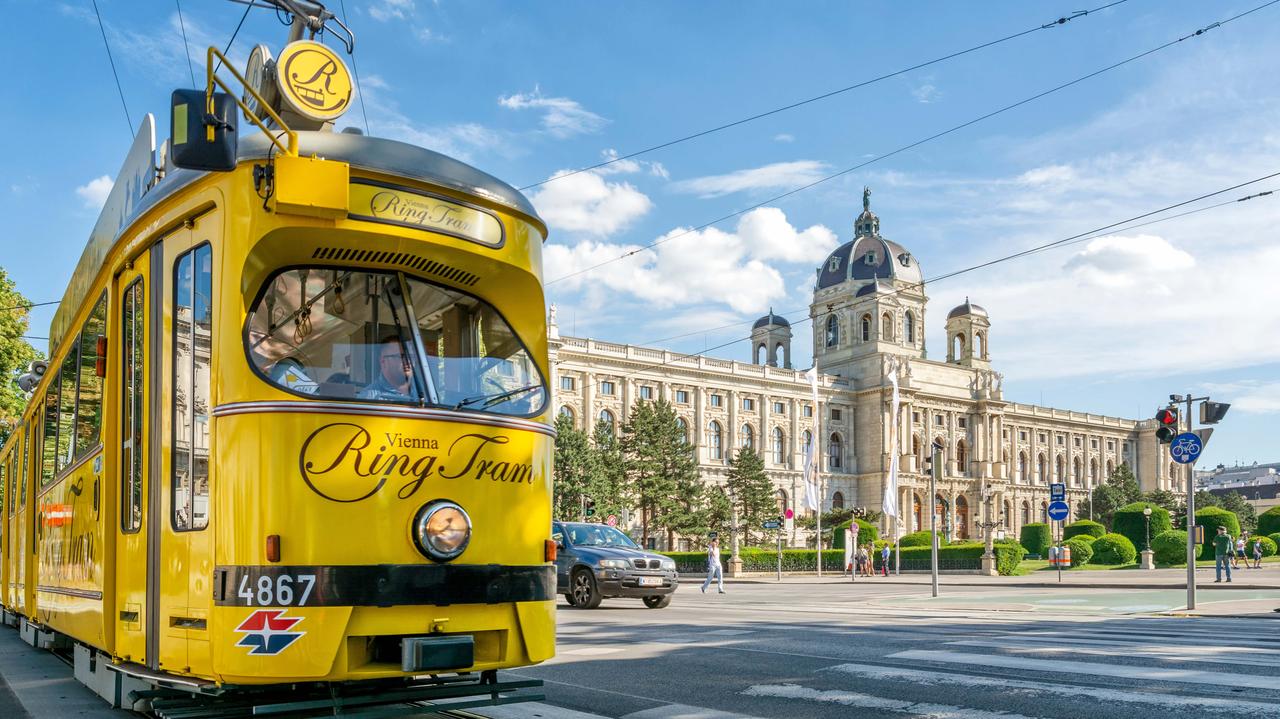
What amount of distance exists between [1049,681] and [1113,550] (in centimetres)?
4309

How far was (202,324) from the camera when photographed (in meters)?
5.24

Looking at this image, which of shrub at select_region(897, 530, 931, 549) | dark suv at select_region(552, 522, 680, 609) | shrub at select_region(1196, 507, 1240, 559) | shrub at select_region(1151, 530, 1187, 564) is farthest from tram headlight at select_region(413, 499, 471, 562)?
shrub at select_region(897, 530, 931, 549)

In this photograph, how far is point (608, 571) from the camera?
648 inches

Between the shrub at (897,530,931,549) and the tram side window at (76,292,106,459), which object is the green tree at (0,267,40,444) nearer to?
the tram side window at (76,292,106,459)

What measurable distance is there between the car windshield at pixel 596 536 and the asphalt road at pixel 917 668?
365 cm

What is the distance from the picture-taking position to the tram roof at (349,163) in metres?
5.18

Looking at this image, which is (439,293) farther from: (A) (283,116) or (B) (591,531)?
(B) (591,531)

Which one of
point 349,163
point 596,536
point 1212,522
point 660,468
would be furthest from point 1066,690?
point 660,468

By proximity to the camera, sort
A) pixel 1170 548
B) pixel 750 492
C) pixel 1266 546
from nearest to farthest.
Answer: pixel 1170 548
pixel 1266 546
pixel 750 492

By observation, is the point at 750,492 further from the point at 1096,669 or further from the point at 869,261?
the point at 1096,669

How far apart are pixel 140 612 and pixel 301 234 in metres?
2.25

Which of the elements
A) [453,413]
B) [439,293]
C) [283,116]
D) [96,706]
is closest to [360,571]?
[453,413]

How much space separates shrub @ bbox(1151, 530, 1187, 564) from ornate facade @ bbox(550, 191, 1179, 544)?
39676 millimetres

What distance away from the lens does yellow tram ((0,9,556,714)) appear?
4.83 metres
